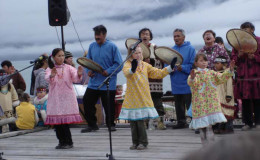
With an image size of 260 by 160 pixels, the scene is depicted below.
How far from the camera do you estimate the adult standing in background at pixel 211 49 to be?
17.8 ft

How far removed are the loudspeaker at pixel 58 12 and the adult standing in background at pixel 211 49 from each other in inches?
103

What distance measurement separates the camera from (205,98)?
14.5 ft

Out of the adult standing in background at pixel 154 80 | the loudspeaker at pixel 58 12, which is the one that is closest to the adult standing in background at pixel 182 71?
the adult standing in background at pixel 154 80

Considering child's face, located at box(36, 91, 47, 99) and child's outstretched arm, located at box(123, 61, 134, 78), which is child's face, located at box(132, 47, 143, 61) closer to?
child's outstretched arm, located at box(123, 61, 134, 78)

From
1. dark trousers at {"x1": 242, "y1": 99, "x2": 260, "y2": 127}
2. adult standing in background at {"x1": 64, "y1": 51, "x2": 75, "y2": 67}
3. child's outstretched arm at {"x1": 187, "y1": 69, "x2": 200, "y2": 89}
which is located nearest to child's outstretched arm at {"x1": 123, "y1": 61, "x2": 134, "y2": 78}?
child's outstretched arm at {"x1": 187, "y1": 69, "x2": 200, "y2": 89}

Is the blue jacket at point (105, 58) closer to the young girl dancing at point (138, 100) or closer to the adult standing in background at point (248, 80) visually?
→ the young girl dancing at point (138, 100)

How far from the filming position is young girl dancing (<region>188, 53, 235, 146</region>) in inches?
172

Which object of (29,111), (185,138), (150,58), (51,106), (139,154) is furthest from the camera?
(29,111)

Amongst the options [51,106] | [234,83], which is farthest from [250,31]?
[51,106]

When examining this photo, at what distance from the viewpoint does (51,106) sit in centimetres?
481

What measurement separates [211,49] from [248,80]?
25.1 inches

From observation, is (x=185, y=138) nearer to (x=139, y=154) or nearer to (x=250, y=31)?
(x=139, y=154)

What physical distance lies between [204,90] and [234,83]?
1229mm

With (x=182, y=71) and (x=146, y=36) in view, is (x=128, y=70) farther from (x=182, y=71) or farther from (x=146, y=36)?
(x=146, y=36)
